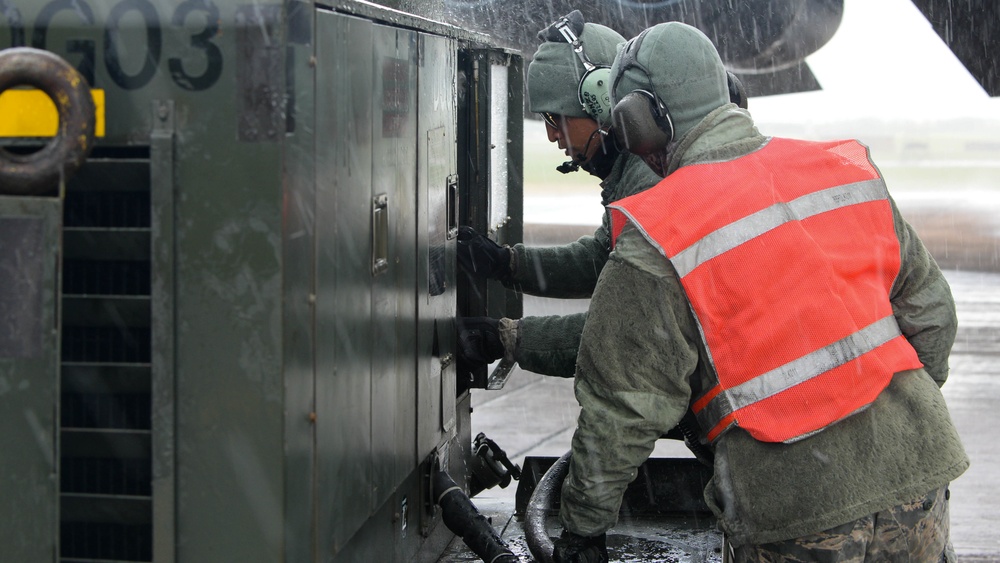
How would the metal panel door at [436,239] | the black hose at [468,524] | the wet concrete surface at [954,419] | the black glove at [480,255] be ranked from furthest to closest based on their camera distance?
1. the black glove at [480,255]
2. the wet concrete surface at [954,419]
3. the black hose at [468,524]
4. the metal panel door at [436,239]

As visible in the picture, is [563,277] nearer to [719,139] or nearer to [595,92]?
[595,92]

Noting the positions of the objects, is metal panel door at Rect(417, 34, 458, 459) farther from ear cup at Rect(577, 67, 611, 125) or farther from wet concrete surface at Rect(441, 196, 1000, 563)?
wet concrete surface at Rect(441, 196, 1000, 563)

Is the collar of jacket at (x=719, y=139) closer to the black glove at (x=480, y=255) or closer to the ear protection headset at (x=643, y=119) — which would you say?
the ear protection headset at (x=643, y=119)

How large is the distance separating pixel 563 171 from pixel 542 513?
1.21 m

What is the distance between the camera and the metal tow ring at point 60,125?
1786 millimetres

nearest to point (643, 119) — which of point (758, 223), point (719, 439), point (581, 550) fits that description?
point (758, 223)

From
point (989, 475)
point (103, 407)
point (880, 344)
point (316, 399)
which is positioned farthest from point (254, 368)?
point (989, 475)

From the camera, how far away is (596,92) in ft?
11.6

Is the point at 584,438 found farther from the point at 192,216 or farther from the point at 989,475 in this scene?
the point at 989,475

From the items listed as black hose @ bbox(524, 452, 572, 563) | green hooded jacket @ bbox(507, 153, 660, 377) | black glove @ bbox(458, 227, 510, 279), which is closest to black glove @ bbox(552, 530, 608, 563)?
black hose @ bbox(524, 452, 572, 563)

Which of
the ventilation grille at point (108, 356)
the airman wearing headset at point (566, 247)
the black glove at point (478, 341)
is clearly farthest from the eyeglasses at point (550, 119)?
the ventilation grille at point (108, 356)

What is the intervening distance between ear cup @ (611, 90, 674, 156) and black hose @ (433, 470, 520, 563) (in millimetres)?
1120

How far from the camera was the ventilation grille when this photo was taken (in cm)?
190

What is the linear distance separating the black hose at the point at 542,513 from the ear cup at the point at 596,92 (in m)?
1.06
